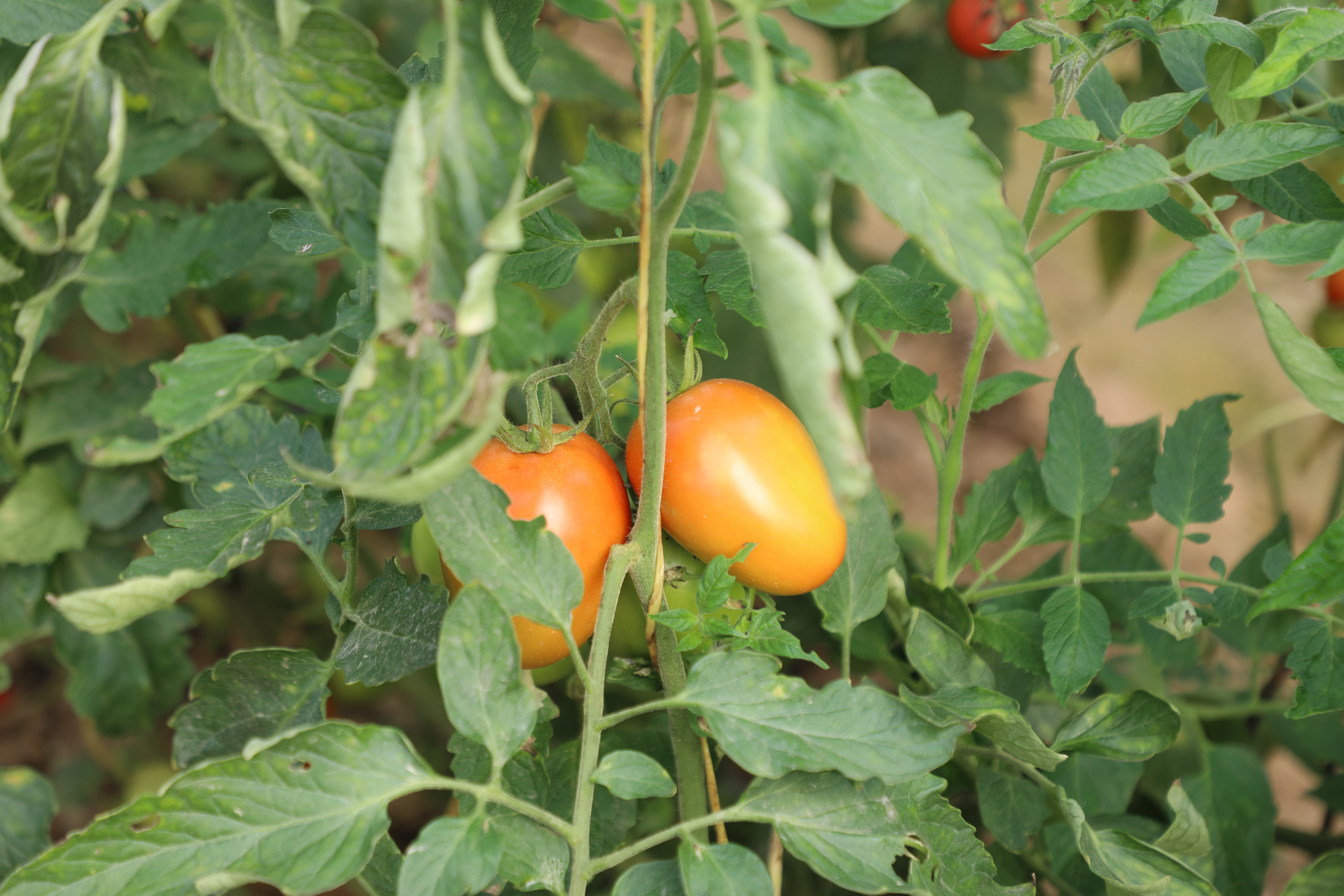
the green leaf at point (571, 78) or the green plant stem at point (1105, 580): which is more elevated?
the green leaf at point (571, 78)

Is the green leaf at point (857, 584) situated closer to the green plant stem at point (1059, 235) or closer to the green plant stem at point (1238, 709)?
the green plant stem at point (1059, 235)

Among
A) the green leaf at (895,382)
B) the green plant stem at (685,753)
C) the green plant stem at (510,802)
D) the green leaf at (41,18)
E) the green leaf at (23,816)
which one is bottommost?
the green leaf at (23,816)

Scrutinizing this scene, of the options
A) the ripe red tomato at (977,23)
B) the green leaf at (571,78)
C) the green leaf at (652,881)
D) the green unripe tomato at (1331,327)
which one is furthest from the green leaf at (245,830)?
the green unripe tomato at (1331,327)

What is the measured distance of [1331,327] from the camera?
91 centimetres

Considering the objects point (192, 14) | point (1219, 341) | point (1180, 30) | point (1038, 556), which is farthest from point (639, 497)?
point (1219, 341)

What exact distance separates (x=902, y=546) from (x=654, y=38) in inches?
23.0

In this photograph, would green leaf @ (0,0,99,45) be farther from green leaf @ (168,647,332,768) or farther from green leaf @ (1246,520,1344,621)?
green leaf @ (1246,520,1344,621)

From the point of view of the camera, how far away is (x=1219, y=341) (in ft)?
5.73

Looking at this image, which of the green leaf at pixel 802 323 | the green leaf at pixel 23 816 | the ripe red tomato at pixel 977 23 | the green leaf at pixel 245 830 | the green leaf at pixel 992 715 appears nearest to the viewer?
the green leaf at pixel 802 323

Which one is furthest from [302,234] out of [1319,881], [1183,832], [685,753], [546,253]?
[1319,881]

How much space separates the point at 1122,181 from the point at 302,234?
0.39 m

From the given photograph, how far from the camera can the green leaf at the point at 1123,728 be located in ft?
1.55

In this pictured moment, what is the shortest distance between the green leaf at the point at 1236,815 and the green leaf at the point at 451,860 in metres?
0.50

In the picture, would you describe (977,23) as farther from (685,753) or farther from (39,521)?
(39,521)
